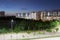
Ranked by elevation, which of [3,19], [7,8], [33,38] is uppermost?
[7,8]

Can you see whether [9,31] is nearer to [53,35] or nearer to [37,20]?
[37,20]

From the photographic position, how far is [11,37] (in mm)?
1904

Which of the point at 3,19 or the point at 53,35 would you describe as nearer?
the point at 3,19

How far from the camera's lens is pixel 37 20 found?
195cm

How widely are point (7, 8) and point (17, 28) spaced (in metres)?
0.28

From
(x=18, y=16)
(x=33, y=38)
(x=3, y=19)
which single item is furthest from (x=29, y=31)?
(x=3, y=19)

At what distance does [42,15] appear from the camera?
194 centimetres

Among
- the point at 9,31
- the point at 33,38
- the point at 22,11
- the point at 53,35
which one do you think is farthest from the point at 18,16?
the point at 53,35

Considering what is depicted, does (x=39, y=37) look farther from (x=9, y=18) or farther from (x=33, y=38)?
(x=9, y=18)

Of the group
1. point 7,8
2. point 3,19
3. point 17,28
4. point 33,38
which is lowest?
point 33,38

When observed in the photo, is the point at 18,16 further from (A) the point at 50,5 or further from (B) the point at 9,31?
(A) the point at 50,5

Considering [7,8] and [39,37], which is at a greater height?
[7,8]

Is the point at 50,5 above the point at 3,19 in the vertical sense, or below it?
above

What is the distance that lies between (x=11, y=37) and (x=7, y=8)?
36cm
